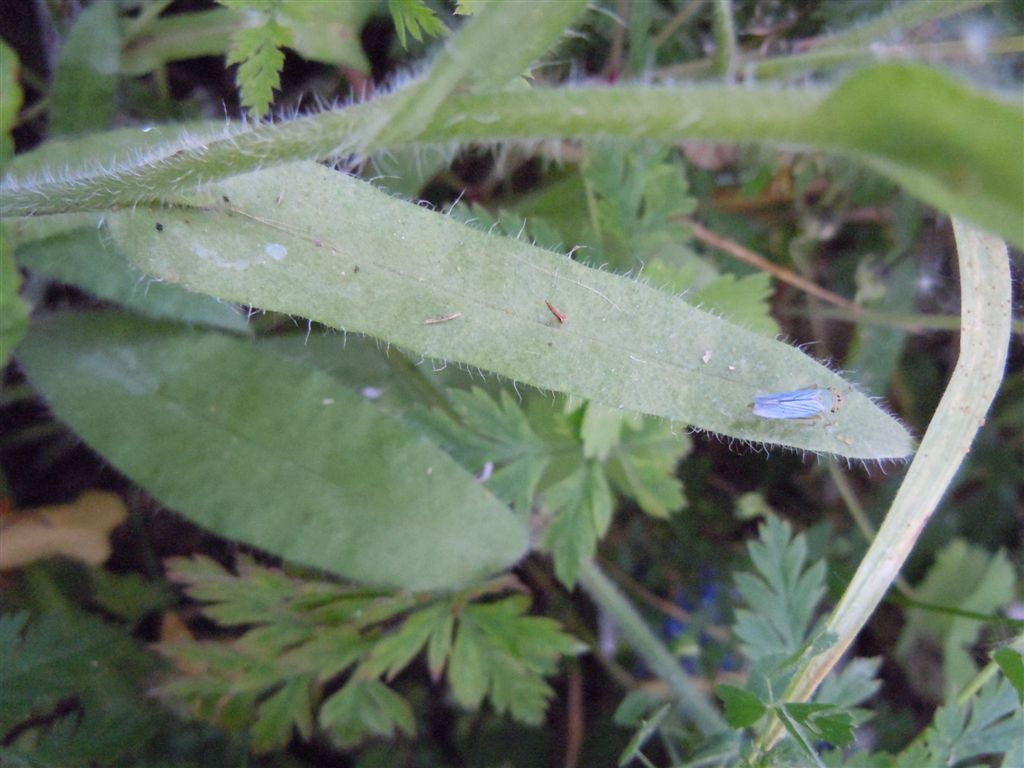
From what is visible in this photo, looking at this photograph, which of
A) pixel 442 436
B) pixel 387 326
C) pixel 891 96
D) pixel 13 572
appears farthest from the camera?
pixel 13 572

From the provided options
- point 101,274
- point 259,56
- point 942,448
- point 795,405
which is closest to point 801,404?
point 795,405

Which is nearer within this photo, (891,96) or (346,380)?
(891,96)

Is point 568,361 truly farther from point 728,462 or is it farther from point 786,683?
point 728,462

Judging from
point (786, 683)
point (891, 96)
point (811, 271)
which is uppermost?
point (891, 96)

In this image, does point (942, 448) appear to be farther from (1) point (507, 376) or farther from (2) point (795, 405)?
(1) point (507, 376)

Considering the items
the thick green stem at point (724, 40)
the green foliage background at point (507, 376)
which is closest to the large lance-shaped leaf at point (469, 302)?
the green foliage background at point (507, 376)

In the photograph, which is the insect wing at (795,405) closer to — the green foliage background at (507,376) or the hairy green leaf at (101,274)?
the green foliage background at (507,376)

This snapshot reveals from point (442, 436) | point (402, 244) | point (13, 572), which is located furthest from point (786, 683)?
point (13, 572)
